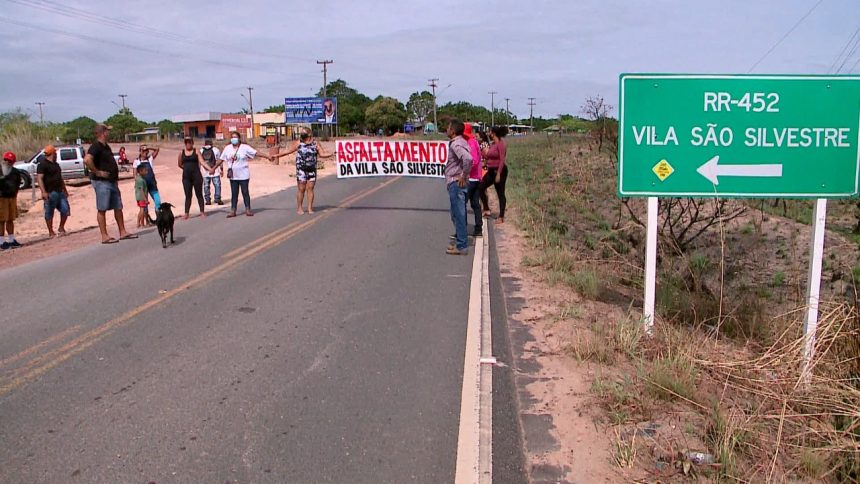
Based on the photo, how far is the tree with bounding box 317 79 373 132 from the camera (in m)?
107

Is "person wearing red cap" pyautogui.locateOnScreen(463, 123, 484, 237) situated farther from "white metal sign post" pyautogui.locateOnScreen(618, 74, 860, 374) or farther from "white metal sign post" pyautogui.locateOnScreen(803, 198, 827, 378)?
"white metal sign post" pyautogui.locateOnScreen(803, 198, 827, 378)

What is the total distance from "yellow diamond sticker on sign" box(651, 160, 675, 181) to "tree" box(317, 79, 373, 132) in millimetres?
99655

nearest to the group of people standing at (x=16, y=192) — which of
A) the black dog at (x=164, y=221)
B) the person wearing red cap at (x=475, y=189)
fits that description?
the black dog at (x=164, y=221)

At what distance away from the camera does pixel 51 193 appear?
546 inches

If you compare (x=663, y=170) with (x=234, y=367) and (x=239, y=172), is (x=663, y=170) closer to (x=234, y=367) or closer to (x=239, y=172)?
(x=234, y=367)

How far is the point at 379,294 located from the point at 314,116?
71853 mm

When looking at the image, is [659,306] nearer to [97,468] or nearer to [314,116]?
[97,468]

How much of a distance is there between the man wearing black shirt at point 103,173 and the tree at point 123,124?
10905cm

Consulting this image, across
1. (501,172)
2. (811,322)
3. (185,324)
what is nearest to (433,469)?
(811,322)

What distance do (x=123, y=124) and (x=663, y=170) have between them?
12286 cm

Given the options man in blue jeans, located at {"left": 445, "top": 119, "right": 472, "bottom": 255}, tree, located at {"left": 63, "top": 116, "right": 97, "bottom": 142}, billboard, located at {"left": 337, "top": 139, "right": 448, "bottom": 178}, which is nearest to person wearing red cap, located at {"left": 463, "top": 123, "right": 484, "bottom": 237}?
man in blue jeans, located at {"left": 445, "top": 119, "right": 472, "bottom": 255}

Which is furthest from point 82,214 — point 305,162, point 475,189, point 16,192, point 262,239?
point 475,189

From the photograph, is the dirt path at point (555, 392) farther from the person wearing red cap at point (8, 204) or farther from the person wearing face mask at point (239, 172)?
the person wearing red cap at point (8, 204)

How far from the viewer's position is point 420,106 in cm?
12688
